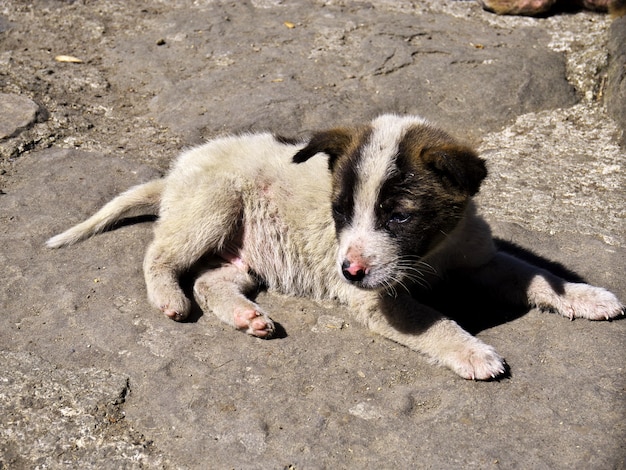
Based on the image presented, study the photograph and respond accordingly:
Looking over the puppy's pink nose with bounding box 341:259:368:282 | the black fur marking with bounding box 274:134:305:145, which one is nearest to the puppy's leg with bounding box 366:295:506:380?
the puppy's pink nose with bounding box 341:259:368:282

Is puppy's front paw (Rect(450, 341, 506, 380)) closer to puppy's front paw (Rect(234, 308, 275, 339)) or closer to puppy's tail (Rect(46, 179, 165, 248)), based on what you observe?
puppy's front paw (Rect(234, 308, 275, 339))

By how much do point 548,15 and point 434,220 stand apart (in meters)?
5.05

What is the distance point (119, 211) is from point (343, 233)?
1.74m

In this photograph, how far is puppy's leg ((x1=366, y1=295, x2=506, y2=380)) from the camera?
396 cm

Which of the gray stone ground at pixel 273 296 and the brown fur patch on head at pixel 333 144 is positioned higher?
the brown fur patch on head at pixel 333 144

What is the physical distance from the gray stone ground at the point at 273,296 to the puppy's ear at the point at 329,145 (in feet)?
3.20

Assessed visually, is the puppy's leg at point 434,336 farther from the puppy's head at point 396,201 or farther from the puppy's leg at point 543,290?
the puppy's leg at point 543,290

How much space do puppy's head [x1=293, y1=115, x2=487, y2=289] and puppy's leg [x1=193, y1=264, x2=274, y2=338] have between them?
2.07 feet

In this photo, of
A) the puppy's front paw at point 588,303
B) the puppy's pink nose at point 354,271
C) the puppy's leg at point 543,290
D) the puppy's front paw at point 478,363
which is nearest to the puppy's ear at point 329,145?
the puppy's pink nose at point 354,271

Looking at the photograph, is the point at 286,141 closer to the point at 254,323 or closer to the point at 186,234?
the point at 186,234

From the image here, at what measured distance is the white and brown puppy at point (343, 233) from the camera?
13.3ft

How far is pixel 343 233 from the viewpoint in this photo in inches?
164

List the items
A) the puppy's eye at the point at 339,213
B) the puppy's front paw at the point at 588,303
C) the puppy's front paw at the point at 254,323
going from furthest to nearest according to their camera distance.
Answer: the puppy's front paw at the point at 588,303 < the puppy's front paw at the point at 254,323 < the puppy's eye at the point at 339,213

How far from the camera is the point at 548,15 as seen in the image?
8242 millimetres
